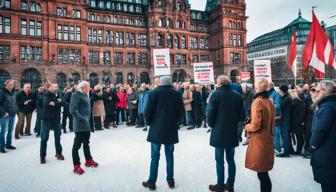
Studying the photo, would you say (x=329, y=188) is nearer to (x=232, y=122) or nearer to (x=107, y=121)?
(x=232, y=122)

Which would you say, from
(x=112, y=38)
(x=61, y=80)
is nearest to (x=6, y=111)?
(x=61, y=80)

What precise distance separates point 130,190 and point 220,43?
152 ft

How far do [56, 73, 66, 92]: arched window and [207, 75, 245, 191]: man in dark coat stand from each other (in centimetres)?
3531

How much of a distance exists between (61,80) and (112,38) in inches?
454

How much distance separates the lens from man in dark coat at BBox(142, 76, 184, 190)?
4.96 metres

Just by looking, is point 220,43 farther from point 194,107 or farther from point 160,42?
point 194,107

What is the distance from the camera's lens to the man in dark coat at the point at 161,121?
496cm

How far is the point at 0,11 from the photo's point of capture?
32.2m

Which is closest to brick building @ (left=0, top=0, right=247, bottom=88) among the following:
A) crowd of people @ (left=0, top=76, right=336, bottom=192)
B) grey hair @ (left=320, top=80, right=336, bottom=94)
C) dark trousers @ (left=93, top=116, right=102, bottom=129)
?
dark trousers @ (left=93, top=116, right=102, bottom=129)

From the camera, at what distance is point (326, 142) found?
3.34 m

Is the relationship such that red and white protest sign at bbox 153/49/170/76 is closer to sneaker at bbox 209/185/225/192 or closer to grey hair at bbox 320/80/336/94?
sneaker at bbox 209/185/225/192

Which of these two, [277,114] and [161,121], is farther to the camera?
[277,114]

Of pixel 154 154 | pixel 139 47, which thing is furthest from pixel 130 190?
pixel 139 47

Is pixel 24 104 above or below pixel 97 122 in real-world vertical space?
above
